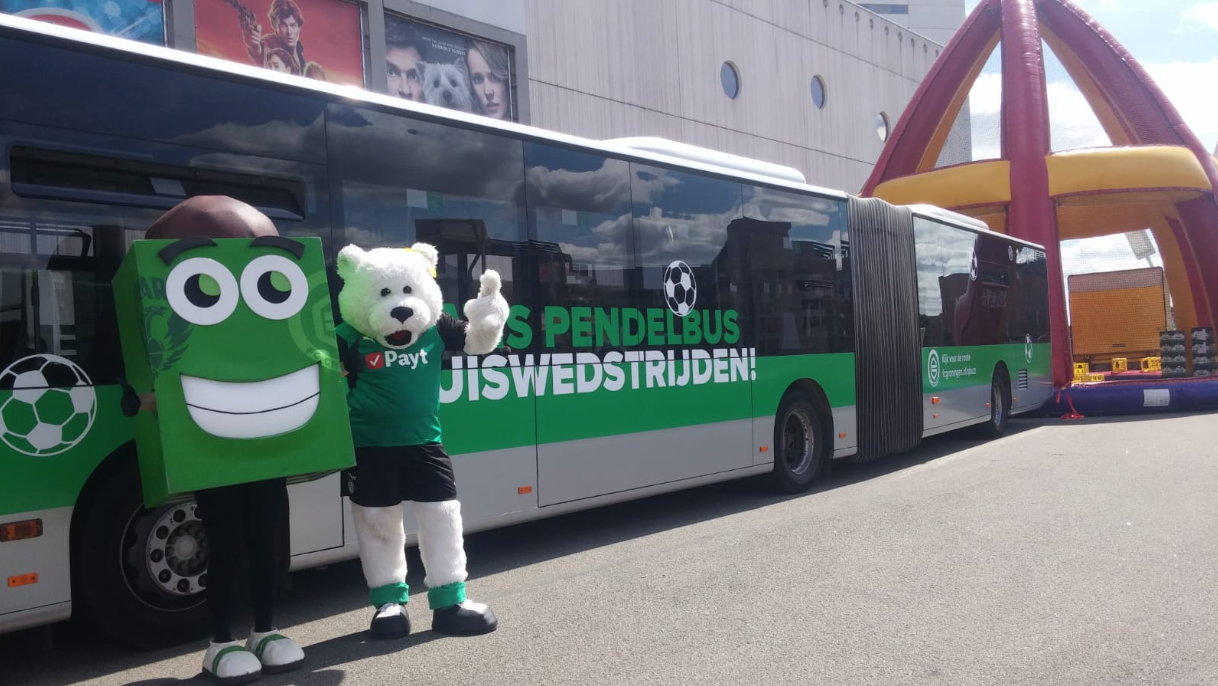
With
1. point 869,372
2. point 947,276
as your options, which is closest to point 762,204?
point 869,372

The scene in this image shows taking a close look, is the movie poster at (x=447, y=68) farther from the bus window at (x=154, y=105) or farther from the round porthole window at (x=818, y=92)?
the round porthole window at (x=818, y=92)

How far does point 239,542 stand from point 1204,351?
74.8 feet

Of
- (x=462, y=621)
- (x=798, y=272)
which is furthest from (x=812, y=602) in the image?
(x=798, y=272)

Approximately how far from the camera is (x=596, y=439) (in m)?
7.12

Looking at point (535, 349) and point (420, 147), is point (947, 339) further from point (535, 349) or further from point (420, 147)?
point (420, 147)

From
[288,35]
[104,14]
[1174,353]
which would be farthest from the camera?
[1174,353]

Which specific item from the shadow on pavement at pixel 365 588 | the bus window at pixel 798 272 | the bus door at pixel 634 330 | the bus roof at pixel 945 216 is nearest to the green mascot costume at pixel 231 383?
the shadow on pavement at pixel 365 588

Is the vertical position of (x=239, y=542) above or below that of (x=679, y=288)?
below

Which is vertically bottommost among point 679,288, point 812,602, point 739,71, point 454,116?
point 812,602

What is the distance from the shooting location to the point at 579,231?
7090 millimetres

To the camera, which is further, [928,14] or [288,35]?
[928,14]

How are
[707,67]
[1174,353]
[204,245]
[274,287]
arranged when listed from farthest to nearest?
[707,67] < [1174,353] < [274,287] < [204,245]

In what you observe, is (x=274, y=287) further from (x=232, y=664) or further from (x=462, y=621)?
(x=462, y=621)

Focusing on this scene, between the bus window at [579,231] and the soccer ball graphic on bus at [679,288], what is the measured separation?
0.52m
